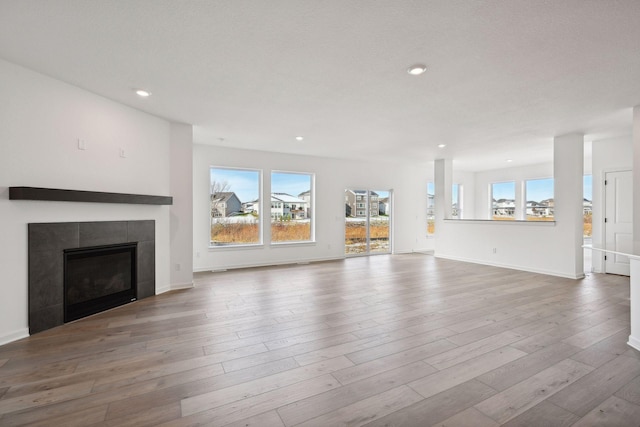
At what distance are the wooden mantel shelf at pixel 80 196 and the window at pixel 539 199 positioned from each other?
10.1m

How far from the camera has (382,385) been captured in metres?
2.11

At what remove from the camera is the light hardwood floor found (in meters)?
1.83

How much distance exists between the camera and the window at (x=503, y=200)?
9688mm

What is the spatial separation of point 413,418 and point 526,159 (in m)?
8.52

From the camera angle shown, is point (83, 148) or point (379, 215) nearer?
point (83, 148)

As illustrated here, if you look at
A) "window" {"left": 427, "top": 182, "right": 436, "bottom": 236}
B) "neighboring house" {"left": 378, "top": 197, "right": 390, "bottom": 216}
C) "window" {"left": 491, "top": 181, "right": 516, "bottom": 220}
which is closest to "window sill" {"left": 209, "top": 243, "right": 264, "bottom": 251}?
"neighboring house" {"left": 378, "top": 197, "right": 390, "bottom": 216}

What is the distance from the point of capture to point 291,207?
294 inches

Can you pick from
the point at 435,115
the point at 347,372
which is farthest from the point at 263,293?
the point at 435,115

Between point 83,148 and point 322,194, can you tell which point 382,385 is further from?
point 322,194

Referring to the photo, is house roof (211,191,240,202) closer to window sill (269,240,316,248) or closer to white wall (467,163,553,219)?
window sill (269,240,316,248)

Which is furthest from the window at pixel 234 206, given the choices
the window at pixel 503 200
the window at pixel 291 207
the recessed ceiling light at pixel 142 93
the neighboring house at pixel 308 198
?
the window at pixel 503 200

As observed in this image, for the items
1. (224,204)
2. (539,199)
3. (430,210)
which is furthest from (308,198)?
(539,199)

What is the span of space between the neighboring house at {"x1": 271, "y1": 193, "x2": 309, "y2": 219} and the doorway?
1317 millimetres

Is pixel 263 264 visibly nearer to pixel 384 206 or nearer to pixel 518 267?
pixel 384 206
